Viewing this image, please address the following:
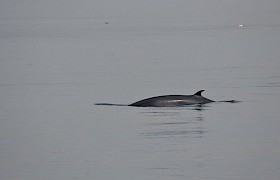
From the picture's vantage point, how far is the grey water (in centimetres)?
1568

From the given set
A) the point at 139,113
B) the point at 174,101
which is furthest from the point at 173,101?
the point at 139,113

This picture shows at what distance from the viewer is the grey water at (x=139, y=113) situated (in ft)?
51.4

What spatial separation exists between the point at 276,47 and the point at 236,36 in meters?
8.70

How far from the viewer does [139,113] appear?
21359mm

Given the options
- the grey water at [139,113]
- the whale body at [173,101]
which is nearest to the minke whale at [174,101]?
the whale body at [173,101]

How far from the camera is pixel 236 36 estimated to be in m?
46.2

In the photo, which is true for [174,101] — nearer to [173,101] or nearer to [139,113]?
[173,101]

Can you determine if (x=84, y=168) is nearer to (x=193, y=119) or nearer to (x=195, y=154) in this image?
(x=195, y=154)

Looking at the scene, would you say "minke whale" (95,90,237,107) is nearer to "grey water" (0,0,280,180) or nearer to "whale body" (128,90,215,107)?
"whale body" (128,90,215,107)

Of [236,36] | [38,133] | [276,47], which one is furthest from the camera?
[236,36]

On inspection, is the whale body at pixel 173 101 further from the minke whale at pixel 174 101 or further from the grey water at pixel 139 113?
the grey water at pixel 139 113

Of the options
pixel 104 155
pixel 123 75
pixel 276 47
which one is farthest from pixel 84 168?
pixel 276 47

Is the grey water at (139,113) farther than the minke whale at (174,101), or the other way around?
the minke whale at (174,101)

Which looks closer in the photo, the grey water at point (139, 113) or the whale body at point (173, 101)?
the grey water at point (139, 113)
